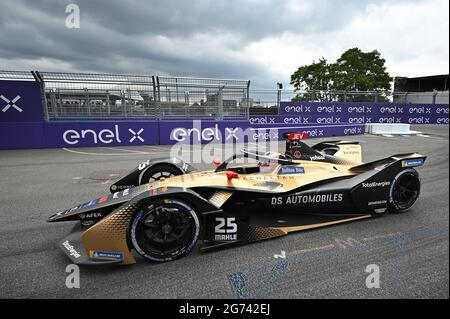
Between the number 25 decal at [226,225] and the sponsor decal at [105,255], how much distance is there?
2.93 feet

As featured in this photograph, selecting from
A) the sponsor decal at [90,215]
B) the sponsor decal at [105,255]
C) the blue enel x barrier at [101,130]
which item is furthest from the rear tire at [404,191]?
the blue enel x barrier at [101,130]

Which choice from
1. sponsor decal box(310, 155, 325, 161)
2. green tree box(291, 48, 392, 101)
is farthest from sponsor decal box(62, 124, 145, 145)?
green tree box(291, 48, 392, 101)

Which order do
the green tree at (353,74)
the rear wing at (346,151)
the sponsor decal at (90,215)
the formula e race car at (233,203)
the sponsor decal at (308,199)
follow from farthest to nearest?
the green tree at (353,74) < the rear wing at (346,151) < the sponsor decal at (308,199) < the sponsor decal at (90,215) < the formula e race car at (233,203)

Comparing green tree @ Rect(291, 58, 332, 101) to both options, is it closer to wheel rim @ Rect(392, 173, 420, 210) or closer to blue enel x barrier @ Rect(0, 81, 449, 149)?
blue enel x barrier @ Rect(0, 81, 449, 149)

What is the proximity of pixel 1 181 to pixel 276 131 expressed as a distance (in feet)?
31.8

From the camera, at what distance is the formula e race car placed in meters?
2.47

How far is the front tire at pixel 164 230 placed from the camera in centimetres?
249

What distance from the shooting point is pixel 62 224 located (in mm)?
3455

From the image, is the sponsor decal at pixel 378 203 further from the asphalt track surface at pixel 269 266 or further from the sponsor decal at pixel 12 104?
the sponsor decal at pixel 12 104

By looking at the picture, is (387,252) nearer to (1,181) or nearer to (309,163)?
(309,163)

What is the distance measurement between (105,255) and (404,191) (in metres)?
3.61

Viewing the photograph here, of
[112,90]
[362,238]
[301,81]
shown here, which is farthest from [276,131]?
[301,81]

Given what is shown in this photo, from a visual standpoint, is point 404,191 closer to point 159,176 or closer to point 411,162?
point 411,162
